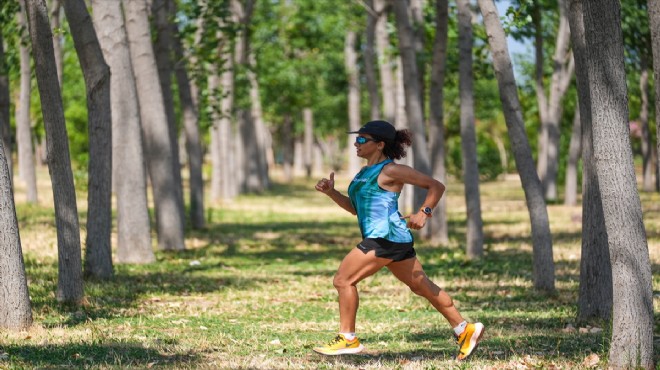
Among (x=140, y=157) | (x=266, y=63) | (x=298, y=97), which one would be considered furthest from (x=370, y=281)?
(x=298, y=97)

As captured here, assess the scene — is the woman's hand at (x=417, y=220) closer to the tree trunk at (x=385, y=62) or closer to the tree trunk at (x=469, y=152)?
the tree trunk at (x=469, y=152)

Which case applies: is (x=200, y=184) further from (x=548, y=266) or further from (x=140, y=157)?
(x=548, y=266)

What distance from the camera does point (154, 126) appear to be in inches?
701

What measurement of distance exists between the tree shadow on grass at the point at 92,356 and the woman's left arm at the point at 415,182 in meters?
1.81

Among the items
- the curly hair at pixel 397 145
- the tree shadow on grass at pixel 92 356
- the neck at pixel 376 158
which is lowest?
the tree shadow on grass at pixel 92 356

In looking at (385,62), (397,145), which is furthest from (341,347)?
(385,62)

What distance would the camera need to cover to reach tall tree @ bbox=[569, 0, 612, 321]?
994 centimetres

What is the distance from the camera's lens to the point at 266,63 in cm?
5125

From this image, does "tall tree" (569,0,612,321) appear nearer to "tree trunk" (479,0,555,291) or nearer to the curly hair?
the curly hair

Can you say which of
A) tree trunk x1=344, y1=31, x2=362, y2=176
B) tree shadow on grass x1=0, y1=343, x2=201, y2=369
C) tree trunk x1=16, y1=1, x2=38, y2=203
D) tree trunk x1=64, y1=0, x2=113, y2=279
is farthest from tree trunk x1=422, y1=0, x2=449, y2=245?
tree trunk x1=344, y1=31, x2=362, y2=176

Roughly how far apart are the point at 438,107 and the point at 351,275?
12359mm

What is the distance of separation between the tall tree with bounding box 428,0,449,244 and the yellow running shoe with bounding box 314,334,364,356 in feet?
37.5

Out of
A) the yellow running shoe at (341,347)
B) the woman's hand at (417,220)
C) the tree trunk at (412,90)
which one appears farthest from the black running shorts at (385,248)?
the tree trunk at (412,90)

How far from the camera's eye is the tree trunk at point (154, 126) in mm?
17422
